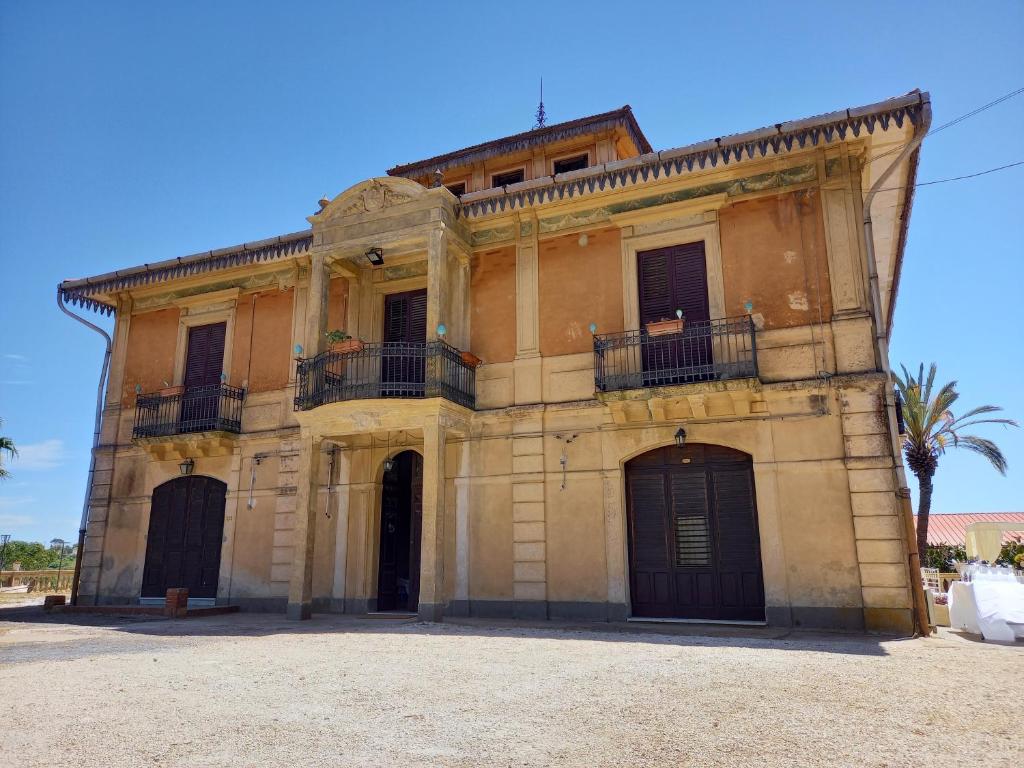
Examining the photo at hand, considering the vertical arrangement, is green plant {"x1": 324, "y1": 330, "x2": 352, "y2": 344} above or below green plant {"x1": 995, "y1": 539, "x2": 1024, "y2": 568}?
above

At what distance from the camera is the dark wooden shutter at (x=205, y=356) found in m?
Answer: 16.6

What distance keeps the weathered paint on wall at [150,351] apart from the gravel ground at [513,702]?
8817 mm

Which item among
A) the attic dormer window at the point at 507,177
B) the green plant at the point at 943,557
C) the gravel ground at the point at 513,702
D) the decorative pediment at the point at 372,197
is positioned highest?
the attic dormer window at the point at 507,177

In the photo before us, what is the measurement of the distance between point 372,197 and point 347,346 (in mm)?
3077

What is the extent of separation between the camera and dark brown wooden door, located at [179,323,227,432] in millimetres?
15766

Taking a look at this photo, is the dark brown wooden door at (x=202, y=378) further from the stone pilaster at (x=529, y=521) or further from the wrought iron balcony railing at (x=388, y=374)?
the stone pilaster at (x=529, y=521)

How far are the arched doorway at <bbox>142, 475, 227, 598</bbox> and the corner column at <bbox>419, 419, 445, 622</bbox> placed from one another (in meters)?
5.90

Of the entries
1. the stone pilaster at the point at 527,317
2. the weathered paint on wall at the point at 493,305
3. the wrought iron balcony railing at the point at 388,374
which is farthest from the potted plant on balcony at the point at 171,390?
the stone pilaster at the point at 527,317

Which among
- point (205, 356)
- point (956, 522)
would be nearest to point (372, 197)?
point (205, 356)

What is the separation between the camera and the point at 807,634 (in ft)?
33.1

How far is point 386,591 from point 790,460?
812 cm

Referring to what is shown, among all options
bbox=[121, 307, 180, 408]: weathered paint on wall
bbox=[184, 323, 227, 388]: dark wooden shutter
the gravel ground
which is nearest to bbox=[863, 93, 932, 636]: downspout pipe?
→ the gravel ground

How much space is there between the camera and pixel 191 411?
16312 millimetres

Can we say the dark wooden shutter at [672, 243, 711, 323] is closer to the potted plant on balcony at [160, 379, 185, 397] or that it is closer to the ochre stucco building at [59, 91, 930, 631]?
the ochre stucco building at [59, 91, 930, 631]
